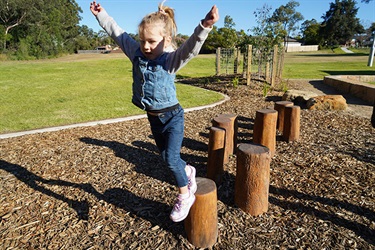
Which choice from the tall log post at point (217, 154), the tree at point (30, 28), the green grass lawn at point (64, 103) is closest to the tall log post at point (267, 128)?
the tall log post at point (217, 154)

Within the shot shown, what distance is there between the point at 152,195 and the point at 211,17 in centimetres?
224

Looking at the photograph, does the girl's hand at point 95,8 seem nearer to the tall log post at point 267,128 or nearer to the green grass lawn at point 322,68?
the tall log post at point 267,128

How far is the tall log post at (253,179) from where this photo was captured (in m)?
2.85

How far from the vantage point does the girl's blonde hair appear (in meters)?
2.19

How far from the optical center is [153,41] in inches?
86.7

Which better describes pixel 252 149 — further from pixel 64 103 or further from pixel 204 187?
pixel 64 103

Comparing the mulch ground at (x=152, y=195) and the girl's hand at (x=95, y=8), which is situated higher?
the girl's hand at (x=95, y=8)

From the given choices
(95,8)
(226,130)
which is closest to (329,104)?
(226,130)

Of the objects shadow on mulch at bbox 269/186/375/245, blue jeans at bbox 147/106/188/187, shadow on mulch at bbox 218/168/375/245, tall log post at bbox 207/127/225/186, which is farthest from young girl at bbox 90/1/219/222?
shadow on mulch at bbox 269/186/375/245

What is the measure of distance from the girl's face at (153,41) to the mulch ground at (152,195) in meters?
1.68

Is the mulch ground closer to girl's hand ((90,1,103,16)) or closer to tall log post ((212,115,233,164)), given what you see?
tall log post ((212,115,233,164))

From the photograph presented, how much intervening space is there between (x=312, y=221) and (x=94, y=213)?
2312 mm

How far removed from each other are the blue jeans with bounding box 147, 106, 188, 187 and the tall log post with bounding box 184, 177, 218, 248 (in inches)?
8.1

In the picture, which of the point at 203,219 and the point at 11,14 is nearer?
the point at 203,219
